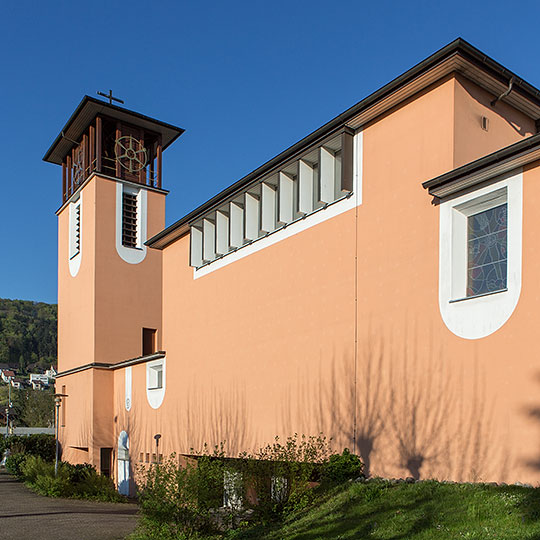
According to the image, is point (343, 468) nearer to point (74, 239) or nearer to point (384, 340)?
point (384, 340)

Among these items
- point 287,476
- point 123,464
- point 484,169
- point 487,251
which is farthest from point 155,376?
point 484,169

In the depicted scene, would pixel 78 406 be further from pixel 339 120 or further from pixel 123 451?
pixel 339 120

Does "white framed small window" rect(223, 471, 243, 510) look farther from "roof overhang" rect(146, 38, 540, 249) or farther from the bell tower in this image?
the bell tower

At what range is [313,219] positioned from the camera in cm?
1382

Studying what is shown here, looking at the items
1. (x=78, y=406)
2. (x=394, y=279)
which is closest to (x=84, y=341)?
(x=78, y=406)

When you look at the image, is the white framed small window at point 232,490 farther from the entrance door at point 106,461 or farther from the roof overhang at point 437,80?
the entrance door at point 106,461

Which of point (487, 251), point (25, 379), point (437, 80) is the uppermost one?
point (437, 80)

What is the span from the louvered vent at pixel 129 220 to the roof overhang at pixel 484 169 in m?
18.9

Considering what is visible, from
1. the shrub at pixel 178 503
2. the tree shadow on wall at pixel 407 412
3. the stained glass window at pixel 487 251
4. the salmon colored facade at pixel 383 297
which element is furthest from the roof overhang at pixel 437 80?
the shrub at pixel 178 503

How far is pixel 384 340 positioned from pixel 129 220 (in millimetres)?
18637

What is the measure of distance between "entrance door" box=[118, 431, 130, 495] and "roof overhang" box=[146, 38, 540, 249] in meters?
14.9

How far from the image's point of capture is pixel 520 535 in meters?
6.55

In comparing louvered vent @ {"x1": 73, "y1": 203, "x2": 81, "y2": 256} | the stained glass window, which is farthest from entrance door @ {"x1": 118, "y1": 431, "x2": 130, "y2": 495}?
the stained glass window

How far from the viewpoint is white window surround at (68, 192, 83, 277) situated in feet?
90.5
